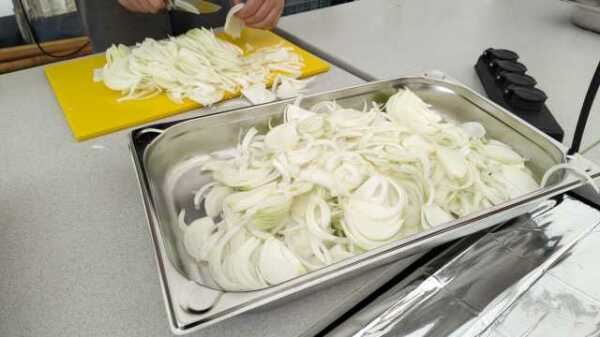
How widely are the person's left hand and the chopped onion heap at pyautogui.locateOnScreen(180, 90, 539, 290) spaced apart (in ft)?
1.69

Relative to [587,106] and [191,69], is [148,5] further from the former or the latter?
[587,106]

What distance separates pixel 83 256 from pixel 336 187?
0.37 meters

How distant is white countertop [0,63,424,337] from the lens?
0.48m

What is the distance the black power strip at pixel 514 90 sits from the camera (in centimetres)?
81

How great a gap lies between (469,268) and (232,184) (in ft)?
1.21

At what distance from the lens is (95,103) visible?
0.91m

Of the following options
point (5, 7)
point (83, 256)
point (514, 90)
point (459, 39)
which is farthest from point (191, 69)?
point (5, 7)

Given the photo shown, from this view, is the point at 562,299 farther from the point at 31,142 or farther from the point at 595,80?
the point at 31,142

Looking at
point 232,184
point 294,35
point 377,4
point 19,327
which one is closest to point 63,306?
point 19,327

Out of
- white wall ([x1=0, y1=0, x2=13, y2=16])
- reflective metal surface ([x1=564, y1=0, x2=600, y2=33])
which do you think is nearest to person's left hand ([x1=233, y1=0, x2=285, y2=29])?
reflective metal surface ([x1=564, y1=0, x2=600, y2=33])

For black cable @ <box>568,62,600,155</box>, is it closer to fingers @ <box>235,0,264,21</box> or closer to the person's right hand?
fingers @ <box>235,0,264,21</box>

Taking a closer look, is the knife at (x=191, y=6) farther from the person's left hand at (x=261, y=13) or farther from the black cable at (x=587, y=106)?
the black cable at (x=587, y=106)

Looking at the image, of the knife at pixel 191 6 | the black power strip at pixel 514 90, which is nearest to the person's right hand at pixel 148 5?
the knife at pixel 191 6

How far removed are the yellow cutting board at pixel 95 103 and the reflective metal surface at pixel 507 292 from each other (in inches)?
25.2
